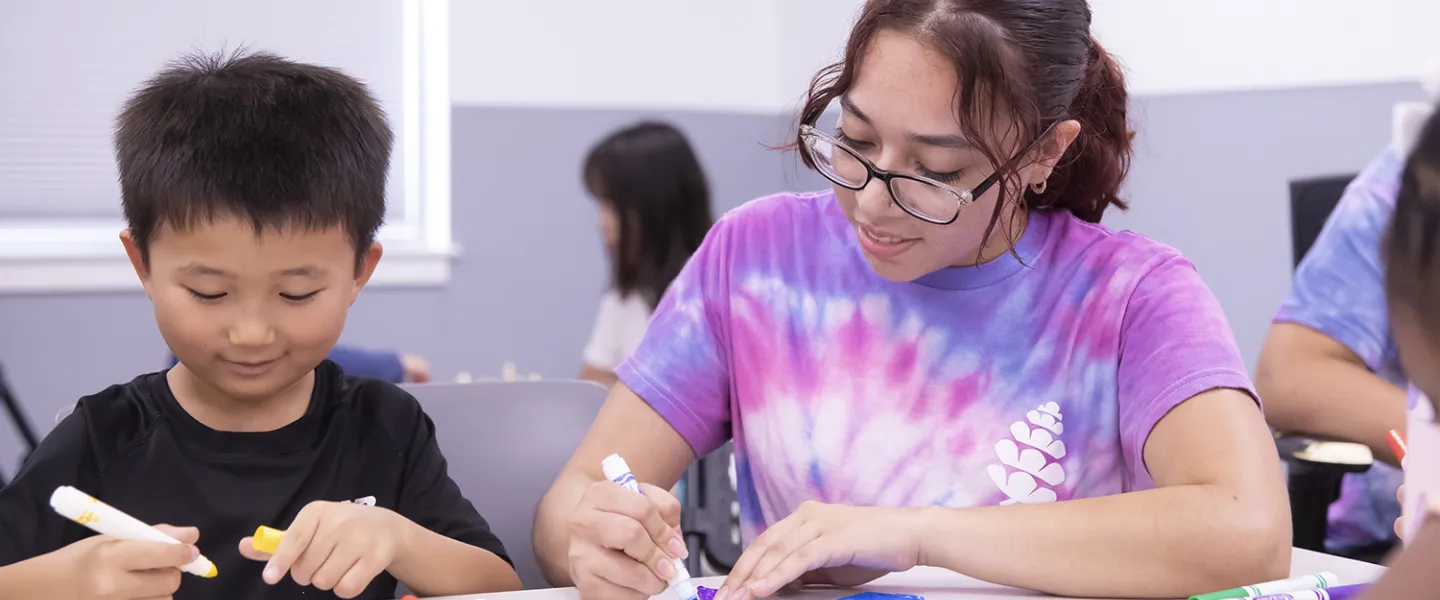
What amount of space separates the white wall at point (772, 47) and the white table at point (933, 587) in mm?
1896

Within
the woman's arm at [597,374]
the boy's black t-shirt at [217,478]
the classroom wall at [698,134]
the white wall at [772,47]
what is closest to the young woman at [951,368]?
the boy's black t-shirt at [217,478]

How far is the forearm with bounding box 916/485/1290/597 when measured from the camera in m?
1.03

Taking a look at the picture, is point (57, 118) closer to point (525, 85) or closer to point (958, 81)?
point (525, 85)

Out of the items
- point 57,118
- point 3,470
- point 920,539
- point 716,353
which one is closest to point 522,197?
point 57,118

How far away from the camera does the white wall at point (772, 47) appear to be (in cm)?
282

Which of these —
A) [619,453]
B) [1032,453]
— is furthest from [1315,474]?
[619,453]

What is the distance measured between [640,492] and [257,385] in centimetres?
35

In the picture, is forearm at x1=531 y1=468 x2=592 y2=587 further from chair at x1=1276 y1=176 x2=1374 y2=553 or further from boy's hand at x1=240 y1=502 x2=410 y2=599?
chair at x1=1276 y1=176 x2=1374 y2=553

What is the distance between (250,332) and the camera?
1.06 metres

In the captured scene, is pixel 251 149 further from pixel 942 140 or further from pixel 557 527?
pixel 942 140

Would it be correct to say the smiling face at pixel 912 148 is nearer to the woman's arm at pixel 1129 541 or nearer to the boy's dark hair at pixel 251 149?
the woman's arm at pixel 1129 541

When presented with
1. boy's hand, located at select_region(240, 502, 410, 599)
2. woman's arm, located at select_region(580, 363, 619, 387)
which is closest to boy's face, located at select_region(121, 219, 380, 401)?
boy's hand, located at select_region(240, 502, 410, 599)

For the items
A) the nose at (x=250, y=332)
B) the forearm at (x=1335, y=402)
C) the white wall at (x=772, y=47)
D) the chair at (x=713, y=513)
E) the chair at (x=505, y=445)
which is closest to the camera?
the nose at (x=250, y=332)

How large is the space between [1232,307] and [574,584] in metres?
2.39
